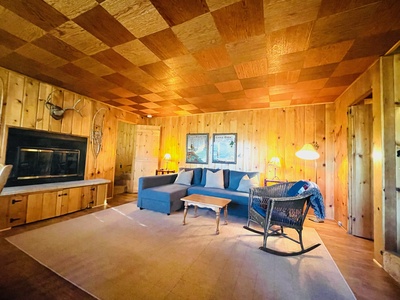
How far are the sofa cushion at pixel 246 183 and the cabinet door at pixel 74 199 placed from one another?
3.35 metres

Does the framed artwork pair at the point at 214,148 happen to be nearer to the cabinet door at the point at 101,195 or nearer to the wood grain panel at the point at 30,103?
the cabinet door at the point at 101,195

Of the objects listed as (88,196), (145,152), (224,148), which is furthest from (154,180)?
(224,148)

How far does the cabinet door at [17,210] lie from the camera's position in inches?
93.7

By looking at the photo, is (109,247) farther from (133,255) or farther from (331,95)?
(331,95)

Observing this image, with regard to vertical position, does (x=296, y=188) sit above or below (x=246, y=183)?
above

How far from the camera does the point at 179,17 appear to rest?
152 centimetres

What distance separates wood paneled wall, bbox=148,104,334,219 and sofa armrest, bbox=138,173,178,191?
865 mm

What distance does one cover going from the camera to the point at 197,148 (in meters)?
4.85

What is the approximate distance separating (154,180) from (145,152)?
5.38 feet

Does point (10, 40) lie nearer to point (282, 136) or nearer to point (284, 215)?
point (284, 215)

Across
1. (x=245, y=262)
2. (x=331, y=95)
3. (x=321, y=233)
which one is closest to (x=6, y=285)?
(x=245, y=262)

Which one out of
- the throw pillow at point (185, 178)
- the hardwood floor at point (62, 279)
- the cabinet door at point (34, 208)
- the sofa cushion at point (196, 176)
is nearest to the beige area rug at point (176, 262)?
the hardwood floor at point (62, 279)

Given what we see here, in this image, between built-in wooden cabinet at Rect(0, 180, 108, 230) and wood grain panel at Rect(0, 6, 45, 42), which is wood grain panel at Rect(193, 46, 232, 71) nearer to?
wood grain panel at Rect(0, 6, 45, 42)

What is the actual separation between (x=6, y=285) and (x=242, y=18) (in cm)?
316
